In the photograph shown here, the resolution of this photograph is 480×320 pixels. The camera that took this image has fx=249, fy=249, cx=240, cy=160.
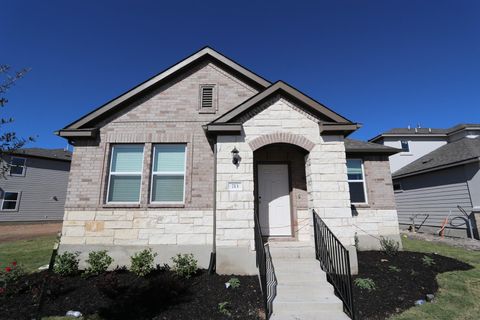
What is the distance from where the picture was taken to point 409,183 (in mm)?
15969

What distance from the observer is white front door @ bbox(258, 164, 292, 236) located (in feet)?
24.7

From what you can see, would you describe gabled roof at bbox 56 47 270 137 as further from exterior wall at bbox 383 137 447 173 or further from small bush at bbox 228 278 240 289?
exterior wall at bbox 383 137 447 173

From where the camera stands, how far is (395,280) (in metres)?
5.79

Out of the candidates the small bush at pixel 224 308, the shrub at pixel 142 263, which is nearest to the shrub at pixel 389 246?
the small bush at pixel 224 308

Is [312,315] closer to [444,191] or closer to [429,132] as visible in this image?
[444,191]

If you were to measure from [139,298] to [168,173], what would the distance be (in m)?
3.57

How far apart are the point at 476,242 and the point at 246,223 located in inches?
448

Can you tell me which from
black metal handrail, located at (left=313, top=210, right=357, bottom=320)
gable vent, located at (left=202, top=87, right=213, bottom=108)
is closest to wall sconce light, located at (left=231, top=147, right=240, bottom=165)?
black metal handrail, located at (left=313, top=210, right=357, bottom=320)

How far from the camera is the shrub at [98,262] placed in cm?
650

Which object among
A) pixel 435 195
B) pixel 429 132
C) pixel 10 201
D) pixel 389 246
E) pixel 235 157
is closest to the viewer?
pixel 235 157

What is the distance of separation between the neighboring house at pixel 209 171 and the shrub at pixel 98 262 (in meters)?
0.41

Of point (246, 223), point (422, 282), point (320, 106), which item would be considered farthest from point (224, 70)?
point (422, 282)

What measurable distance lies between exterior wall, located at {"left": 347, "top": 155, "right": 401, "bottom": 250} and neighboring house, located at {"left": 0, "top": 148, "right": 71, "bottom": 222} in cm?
2234

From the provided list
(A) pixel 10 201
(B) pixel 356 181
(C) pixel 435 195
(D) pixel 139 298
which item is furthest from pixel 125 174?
(A) pixel 10 201
